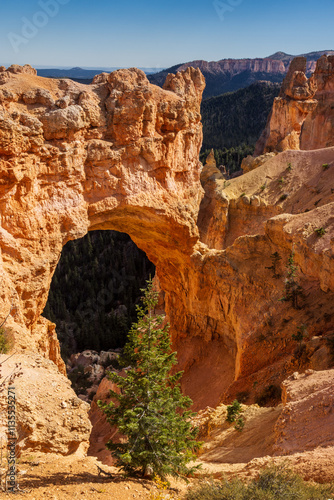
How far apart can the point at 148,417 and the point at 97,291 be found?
44.7 m

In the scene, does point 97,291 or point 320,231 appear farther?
point 97,291

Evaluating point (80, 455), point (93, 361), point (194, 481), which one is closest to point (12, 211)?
point (80, 455)

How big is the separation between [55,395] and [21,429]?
1.12 metres

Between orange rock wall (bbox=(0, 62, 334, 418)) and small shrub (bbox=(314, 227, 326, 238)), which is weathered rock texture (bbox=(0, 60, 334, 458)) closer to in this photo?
orange rock wall (bbox=(0, 62, 334, 418))

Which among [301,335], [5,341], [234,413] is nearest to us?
[5,341]

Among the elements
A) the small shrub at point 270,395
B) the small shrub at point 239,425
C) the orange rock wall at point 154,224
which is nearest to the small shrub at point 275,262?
the orange rock wall at point 154,224

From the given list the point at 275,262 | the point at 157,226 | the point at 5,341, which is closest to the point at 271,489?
the point at 5,341

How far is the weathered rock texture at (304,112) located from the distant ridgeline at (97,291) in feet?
80.1

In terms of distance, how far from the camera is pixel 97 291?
5325 cm

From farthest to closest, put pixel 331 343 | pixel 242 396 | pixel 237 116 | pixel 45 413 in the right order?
pixel 237 116 → pixel 242 396 → pixel 331 343 → pixel 45 413

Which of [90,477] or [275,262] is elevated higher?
[275,262]

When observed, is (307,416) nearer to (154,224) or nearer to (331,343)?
(331,343)

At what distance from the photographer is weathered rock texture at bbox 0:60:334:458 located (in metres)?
15.4

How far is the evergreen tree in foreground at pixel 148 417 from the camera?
30.6 feet
